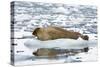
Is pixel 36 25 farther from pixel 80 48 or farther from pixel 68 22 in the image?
pixel 80 48

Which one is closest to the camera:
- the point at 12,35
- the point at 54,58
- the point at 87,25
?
the point at 12,35

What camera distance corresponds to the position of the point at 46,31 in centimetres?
212

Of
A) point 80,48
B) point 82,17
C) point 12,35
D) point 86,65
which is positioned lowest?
point 86,65

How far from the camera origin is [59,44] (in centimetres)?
217

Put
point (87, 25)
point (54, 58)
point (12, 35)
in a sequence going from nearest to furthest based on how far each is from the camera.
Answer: point (12, 35), point (54, 58), point (87, 25)

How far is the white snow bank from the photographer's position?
81.5 inches

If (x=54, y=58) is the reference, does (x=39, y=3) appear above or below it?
above

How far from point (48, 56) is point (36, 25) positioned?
30cm

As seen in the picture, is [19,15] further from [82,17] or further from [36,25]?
[82,17]

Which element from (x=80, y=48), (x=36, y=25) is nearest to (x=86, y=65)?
(x=80, y=48)

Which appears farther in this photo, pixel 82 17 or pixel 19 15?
pixel 82 17

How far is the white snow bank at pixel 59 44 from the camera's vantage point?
6.79ft

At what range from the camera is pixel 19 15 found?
6.64 feet

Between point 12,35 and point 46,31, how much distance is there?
31cm
